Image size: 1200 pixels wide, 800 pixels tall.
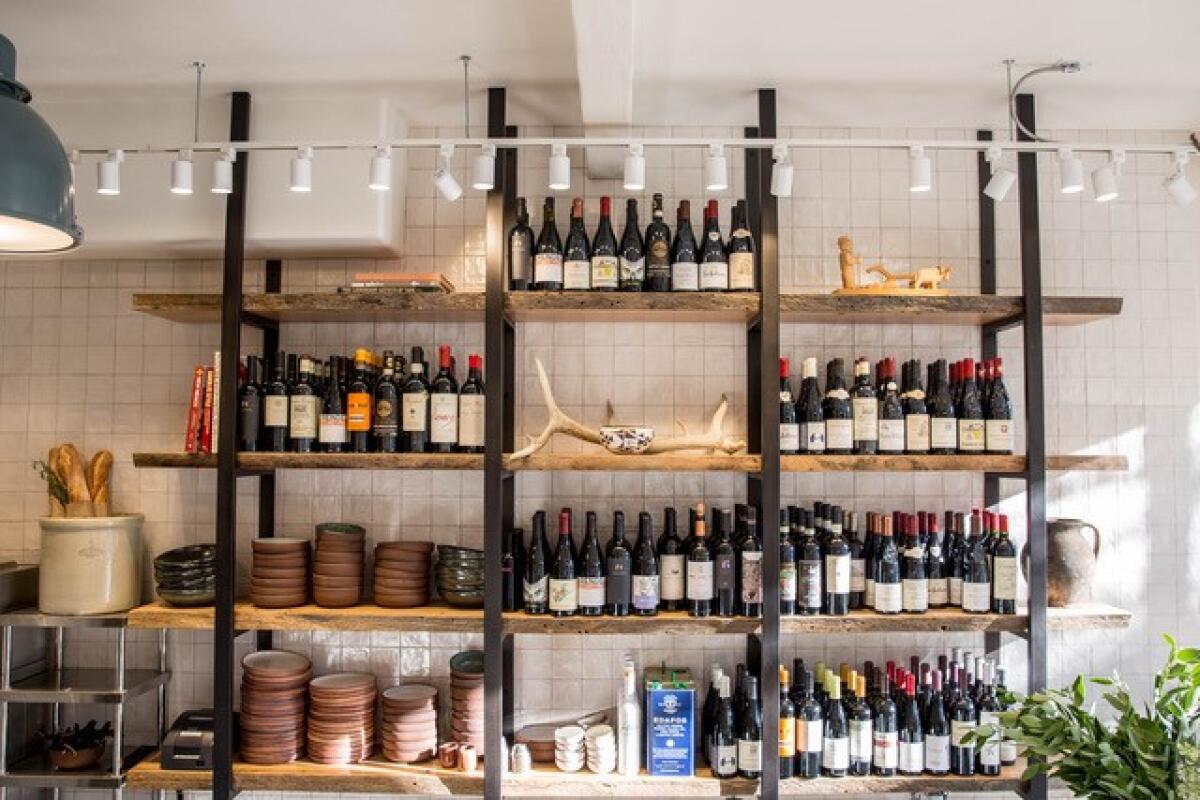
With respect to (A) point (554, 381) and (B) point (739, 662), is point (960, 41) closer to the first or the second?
(A) point (554, 381)

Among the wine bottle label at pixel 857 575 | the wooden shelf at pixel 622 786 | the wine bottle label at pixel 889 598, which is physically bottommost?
the wooden shelf at pixel 622 786

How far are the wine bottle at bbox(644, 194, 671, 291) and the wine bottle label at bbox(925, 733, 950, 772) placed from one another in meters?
1.63

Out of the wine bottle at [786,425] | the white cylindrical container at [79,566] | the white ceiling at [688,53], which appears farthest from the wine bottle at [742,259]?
the white cylindrical container at [79,566]

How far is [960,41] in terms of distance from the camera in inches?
92.3

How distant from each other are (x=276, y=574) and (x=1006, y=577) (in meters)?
2.30

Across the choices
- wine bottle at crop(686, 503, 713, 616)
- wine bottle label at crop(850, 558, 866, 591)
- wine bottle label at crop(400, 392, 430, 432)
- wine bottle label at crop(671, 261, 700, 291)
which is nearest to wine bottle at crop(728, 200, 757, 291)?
wine bottle label at crop(671, 261, 700, 291)

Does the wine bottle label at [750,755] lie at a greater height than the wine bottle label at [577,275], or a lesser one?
lesser

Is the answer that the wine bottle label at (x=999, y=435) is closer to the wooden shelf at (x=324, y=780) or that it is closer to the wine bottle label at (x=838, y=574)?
the wine bottle label at (x=838, y=574)

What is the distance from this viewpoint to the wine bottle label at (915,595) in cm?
253

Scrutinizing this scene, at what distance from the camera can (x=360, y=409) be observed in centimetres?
259

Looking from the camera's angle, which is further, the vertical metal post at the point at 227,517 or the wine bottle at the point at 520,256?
the wine bottle at the point at 520,256

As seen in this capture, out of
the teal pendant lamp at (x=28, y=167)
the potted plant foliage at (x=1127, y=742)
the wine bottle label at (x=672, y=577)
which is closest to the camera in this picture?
the teal pendant lamp at (x=28, y=167)

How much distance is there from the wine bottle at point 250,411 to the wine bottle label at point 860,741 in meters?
2.09

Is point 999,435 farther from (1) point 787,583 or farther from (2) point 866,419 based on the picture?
(1) point 787,583
